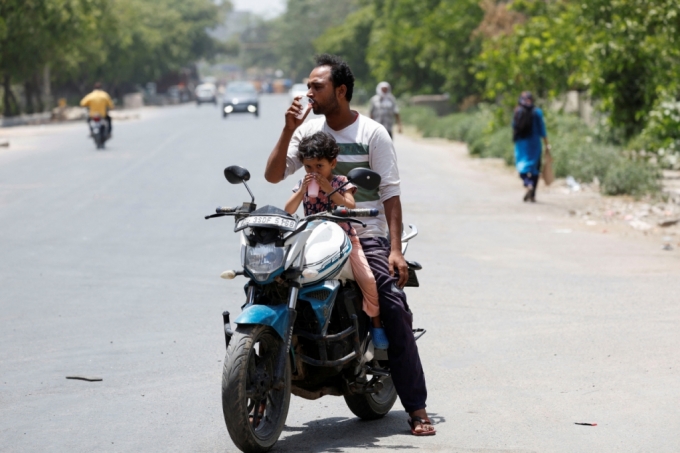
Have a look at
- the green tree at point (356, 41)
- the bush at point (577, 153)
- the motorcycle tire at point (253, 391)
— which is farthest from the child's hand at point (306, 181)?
the green tree at point (356, 41)

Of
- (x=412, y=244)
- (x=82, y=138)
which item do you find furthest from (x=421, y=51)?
(x=412, y=244)

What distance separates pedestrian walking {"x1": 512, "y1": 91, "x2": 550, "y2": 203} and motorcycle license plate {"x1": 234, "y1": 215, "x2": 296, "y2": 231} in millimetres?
12575

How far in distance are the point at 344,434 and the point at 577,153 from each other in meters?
15.2

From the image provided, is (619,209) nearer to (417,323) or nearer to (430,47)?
(417,323)

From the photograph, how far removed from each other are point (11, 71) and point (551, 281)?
143 ft

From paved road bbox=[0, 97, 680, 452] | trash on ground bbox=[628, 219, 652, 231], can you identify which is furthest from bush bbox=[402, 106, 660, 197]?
trash on ground bbox=[628, 219, 652, 231]

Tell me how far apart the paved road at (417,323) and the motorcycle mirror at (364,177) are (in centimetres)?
123

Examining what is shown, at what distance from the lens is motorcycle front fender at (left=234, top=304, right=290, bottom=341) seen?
4.73 metres

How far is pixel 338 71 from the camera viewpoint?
5.32 metres

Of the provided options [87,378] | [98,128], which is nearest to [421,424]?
[87,378]

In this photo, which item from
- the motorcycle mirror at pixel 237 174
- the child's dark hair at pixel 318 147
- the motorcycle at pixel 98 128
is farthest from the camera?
the motorcycle at pixel 98 128

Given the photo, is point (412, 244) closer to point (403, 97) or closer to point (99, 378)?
point (99, 378)

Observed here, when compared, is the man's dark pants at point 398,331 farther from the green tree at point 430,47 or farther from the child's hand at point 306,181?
the green tree at point 430,47

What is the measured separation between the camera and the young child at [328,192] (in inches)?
202
